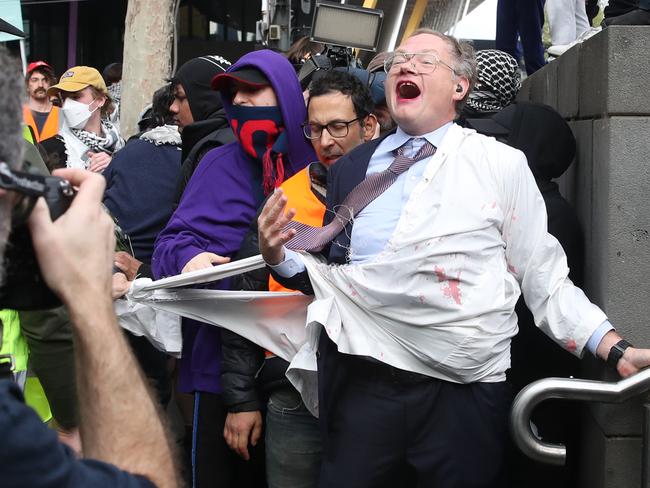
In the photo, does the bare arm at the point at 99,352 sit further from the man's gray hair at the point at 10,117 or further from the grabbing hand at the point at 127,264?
the grabbing hand at the point at 127,264

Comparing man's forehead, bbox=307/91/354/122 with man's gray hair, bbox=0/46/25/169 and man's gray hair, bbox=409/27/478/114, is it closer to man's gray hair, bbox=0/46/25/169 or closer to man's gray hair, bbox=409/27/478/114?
man's gray hair, bbox=409/27/478/114

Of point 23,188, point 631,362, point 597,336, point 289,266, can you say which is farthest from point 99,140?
point 23,188

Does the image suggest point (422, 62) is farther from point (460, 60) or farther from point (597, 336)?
point (597, 336)

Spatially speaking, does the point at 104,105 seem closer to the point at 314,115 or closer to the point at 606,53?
the point at 314,115

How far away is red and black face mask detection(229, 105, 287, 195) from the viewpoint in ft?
12.6

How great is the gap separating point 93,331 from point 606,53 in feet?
7.12

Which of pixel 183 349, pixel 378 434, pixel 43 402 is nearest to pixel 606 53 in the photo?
pixel 378 434

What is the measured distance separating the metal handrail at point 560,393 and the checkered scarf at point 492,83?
5.99 ft

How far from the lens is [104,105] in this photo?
7137mm

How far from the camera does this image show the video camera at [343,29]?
221 inches

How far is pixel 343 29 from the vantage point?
5.74 metres

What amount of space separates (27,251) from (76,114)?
515 cm

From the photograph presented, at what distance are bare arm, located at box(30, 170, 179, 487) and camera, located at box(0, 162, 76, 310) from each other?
0.08 ft

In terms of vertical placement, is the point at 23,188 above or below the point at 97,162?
above
